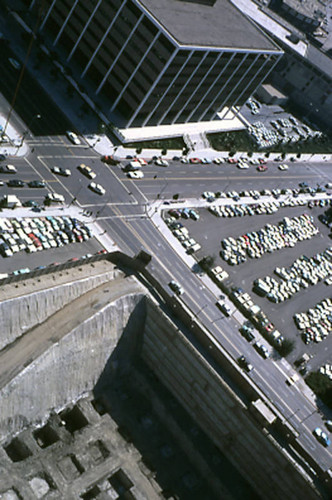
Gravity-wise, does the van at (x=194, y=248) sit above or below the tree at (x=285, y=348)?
below

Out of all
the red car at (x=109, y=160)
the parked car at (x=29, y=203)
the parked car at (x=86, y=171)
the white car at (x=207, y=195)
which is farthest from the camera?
the white car at (x=207, y=195)

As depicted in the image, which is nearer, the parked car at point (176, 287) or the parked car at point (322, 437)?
the parked car at point (322, 437)

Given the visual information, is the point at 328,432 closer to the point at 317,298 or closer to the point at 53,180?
the point at 317,298

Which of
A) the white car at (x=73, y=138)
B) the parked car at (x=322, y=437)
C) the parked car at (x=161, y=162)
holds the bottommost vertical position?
the white car at (x=73, y=138)

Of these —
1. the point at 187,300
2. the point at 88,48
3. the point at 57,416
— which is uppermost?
the point at 88,48

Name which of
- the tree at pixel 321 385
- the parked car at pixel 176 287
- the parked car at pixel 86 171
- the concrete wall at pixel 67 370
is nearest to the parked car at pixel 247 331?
the tree at pixel 321 385

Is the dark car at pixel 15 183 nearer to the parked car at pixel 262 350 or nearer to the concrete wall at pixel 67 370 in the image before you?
the concrete wall at pixel 67 370

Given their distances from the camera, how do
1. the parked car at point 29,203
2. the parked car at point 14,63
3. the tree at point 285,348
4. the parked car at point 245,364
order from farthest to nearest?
the parked car at point 14,63 → the tree at point 285,348 → the parked car at point 29,203 → the parked car at point 245,364

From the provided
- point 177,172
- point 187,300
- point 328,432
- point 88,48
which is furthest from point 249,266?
point 88,48

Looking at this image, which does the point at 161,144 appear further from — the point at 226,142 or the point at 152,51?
the point at 226,142
